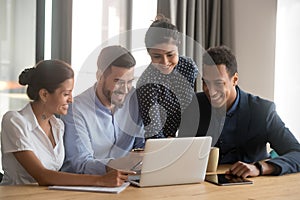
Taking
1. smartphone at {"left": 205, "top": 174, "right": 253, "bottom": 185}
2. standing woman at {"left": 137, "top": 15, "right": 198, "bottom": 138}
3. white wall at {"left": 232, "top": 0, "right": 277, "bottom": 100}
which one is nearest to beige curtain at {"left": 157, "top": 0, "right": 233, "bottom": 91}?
white wall at {"left": 232, "top": 0, "right": 277, "bottom": 100}

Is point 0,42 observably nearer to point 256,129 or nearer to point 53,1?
point 53,1

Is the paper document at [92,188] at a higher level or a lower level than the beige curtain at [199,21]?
lower

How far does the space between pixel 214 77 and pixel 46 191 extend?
0.98m

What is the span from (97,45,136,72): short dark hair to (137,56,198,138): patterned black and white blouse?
21 cm

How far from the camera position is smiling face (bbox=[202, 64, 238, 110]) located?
198cm

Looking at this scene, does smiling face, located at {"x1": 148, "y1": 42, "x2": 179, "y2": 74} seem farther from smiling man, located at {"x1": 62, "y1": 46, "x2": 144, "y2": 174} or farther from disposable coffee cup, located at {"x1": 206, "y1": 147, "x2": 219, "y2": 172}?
disposable coffee cup, located at {"x1": 206, "y1": 147, "x2": 219, "y2": 172}

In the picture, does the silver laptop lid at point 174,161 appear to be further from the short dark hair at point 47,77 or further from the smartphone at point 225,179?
the short dark hair at point 47,77

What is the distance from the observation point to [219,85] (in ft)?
6.51

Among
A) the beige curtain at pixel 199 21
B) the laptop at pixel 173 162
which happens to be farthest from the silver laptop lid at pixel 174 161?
the beige curtain at pixel 199 21

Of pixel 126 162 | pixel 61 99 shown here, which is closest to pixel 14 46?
pixel 61 99

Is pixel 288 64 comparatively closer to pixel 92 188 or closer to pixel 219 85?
pixel 219 85

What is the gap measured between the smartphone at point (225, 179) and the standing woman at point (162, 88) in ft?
1.31

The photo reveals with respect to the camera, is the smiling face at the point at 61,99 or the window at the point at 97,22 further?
the window at the point at 97,22

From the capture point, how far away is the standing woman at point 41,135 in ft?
4.63
